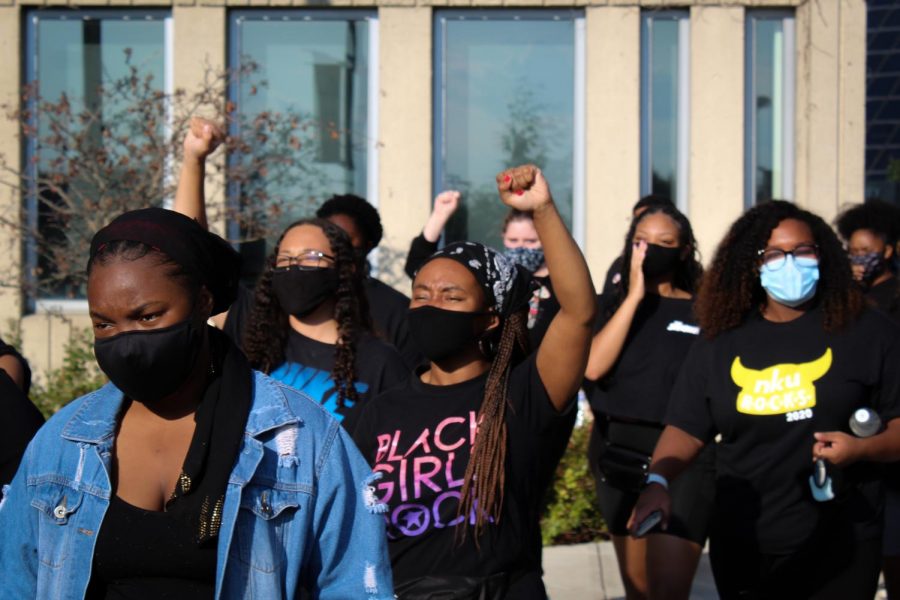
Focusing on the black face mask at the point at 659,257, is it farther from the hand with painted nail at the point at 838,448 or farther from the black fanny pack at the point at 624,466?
the hand with painted nail at the point at 838,448

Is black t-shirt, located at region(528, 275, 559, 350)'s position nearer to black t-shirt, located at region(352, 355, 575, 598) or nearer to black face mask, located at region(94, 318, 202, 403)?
black t-shirt, located at region(352, 355, 575, 598)

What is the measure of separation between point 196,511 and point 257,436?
0.20 m

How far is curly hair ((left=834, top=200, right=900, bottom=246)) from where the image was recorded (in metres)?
7.27

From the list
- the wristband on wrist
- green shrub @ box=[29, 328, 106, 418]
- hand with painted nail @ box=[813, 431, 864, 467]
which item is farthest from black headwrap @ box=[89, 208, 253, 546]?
green shrub @ box=[29, 328, 106, 418]

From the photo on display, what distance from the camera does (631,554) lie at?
18.6ft

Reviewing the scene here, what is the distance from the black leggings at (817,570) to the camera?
4121 millimetres

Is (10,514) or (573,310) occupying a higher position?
(573,310)

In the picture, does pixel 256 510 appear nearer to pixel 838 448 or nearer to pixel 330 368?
pixel 330 368

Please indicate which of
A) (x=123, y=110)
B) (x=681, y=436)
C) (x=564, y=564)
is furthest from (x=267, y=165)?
(x=681, y=436)

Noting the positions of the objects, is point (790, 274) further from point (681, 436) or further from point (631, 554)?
point (631, 554)

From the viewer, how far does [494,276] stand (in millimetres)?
3723

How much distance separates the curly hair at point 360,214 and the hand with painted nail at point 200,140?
6.06 feet

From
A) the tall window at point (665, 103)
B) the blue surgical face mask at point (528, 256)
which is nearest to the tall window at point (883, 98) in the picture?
the tall window at point (665, 103)

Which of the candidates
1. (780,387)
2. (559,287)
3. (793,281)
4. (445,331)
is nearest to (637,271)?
(793,281)
